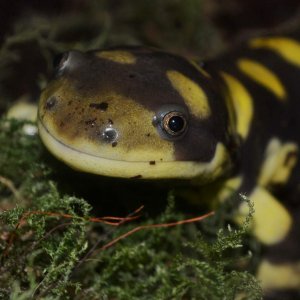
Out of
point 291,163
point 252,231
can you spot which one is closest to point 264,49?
point 291,163

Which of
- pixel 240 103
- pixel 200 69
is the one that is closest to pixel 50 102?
pixel 200 69

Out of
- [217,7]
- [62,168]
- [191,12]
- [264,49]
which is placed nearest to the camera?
[62,168]

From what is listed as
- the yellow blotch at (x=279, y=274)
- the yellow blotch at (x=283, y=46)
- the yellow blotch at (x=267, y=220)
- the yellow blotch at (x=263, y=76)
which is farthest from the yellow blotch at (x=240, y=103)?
the yellow blotch at (x=279, y=274)

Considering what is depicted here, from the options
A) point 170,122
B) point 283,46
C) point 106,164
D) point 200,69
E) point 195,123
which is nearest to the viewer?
point 106,164

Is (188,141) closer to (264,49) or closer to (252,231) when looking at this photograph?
(252,231)

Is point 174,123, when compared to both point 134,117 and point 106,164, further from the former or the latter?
point 106,164

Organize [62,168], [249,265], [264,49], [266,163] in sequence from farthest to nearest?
[264,49] → [266,163] → [249,265] → [62,168]

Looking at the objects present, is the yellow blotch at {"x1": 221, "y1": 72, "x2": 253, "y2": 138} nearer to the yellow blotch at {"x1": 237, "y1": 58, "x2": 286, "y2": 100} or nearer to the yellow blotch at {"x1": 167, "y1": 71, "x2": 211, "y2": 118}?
the yellow blotch at {"x1": 237, "y1": 58, "x2": 286, "y2": 100}
